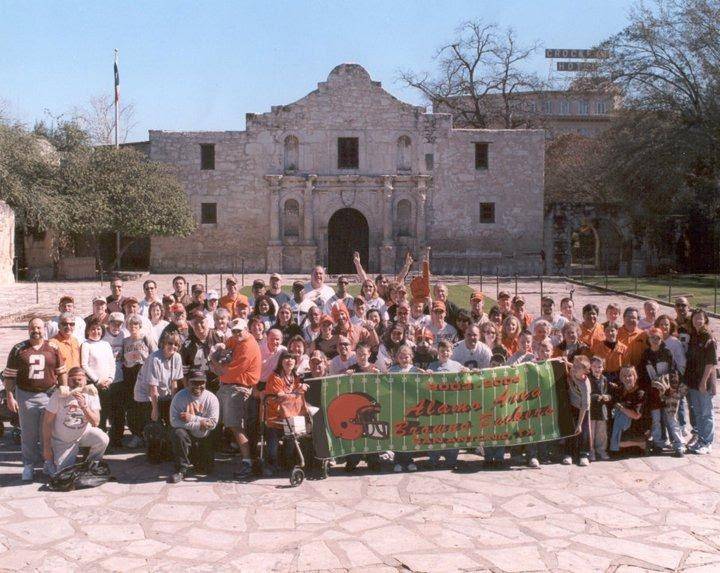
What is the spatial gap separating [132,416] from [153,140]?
89.0ft

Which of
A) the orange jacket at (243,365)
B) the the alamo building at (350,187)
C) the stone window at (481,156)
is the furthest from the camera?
the stone window at (481,156)

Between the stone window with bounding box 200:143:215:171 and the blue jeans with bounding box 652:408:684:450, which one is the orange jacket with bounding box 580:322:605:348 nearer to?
the blue jeans with bounding box 652:408:684:450

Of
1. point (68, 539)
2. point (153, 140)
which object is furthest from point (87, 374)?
point (153, 140)

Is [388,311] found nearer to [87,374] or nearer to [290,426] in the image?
[290,426]

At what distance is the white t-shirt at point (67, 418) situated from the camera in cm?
837

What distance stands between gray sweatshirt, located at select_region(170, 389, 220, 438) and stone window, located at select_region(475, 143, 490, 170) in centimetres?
2808

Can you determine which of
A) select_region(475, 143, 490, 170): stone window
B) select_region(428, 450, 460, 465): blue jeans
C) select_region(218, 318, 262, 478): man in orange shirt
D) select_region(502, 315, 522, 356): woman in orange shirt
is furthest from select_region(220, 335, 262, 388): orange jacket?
select_region(475, 143, 490, 170): stone window

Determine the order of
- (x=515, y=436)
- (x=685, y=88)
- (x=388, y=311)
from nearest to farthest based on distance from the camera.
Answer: (x=515, y=436) < (x=388, y=311) < (x=685, y=88)

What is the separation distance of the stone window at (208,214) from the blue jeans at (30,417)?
26.9 meters

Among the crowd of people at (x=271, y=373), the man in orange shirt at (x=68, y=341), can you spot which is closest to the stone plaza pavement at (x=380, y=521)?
the crowd of people at (x=271, y=373)

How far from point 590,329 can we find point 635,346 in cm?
61

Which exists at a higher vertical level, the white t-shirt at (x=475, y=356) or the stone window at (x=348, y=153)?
the stone window at (x=348, y=153)

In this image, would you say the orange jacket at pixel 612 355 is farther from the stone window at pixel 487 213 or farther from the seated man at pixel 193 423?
the stone window at pixel 487 213

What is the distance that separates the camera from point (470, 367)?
9.60 meters
